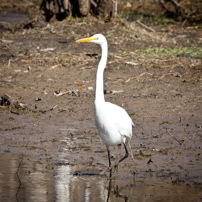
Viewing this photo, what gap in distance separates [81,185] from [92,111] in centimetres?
331

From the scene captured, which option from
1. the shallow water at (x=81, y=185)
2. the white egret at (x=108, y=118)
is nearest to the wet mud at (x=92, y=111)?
the shallow water at (x=81, y=185)

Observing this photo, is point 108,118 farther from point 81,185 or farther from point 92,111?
point 92,111

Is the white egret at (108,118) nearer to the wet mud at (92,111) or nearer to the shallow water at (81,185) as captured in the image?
the shallow water at (81,185)

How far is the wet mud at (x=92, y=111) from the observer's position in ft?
17.8

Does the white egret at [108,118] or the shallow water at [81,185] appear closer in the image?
the shallow water at [81,185]

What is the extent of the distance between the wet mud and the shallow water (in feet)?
0.04

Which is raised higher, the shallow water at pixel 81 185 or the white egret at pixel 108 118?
the white egret at pixel 108 118

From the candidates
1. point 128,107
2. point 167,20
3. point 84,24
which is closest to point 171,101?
point 128,107

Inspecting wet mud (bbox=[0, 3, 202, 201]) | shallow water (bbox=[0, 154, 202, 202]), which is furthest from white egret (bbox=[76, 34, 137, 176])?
wet mud (bbox=[0, 3, 202, 201])

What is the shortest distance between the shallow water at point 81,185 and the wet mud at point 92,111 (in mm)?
13

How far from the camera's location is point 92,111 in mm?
8586

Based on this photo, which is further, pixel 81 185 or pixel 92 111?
pixel 92 111

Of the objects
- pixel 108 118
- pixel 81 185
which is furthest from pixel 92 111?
pixel 81 185

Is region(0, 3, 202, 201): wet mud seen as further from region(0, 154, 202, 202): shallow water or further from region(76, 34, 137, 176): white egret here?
region(76, 34, 137, 176): white egret
